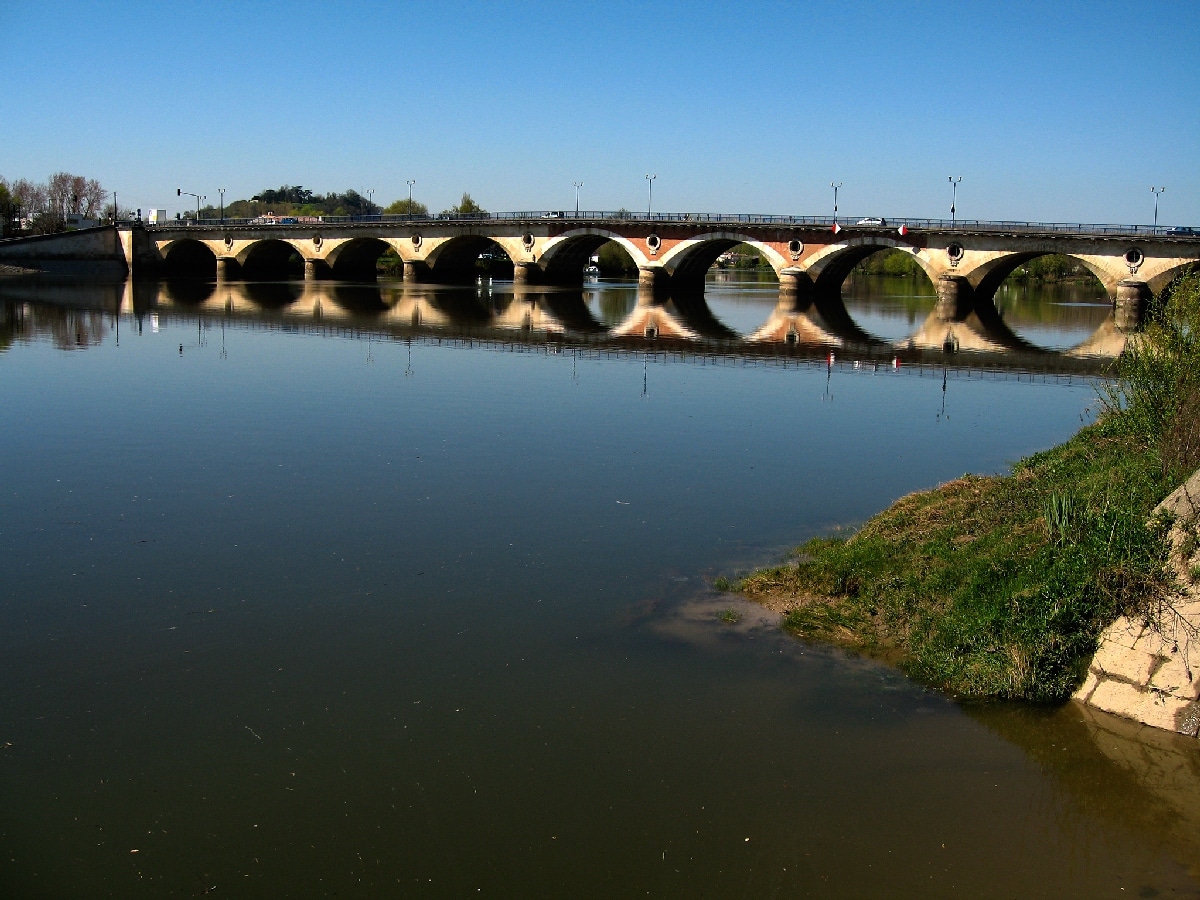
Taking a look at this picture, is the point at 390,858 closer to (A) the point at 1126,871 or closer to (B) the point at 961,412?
(A) the point at 1126,871

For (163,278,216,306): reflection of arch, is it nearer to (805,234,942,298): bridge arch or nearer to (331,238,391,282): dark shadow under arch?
(331,238,391,282): dark shadow under arch

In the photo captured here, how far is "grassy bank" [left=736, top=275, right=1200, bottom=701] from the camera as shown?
390 inches

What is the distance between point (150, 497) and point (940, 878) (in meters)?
11.3

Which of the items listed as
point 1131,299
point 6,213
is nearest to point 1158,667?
point 1131,299

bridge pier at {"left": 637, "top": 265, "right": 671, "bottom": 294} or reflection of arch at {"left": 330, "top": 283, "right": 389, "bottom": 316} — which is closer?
reflection of arch at {"left": 330, "top": 283, "right": 389, "bottom": 316}

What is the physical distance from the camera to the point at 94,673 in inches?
373

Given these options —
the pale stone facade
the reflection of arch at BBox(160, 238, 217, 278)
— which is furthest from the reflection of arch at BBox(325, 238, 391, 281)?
the pale stone facade

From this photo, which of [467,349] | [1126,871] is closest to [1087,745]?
[1126,871]

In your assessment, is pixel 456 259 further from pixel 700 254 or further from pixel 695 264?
pixel 700 254

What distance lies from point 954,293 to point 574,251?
29985 millimetres

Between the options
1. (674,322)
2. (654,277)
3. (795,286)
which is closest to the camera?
(674,322)

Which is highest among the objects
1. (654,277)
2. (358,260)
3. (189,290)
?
(358,260)

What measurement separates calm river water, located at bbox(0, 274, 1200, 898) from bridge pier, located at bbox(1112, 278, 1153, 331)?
40.9m

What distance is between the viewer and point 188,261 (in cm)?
9575
